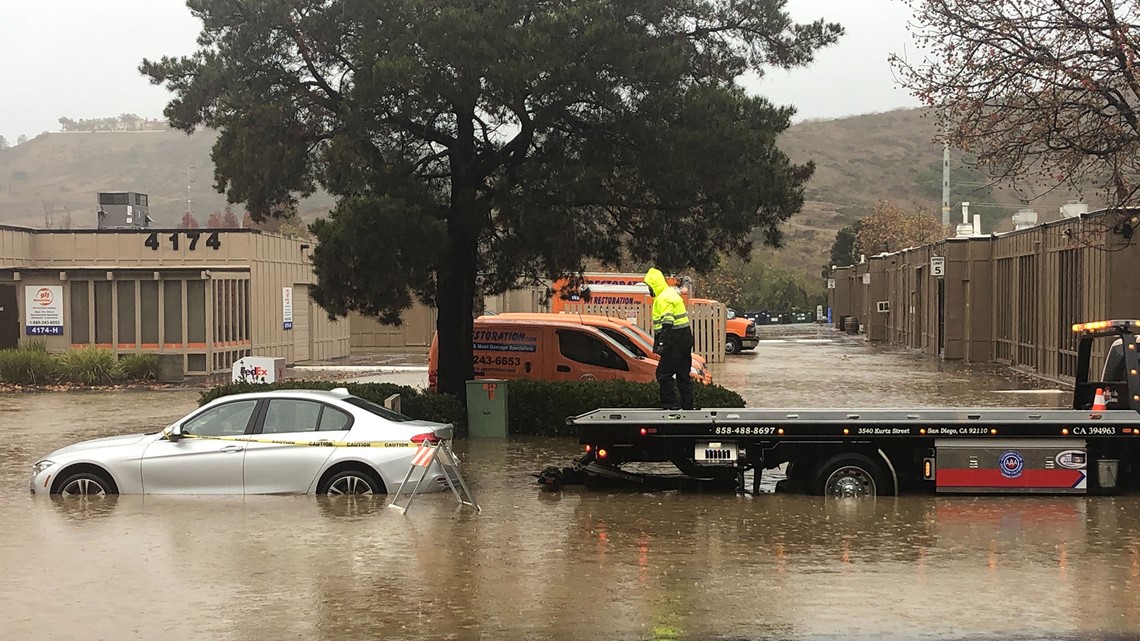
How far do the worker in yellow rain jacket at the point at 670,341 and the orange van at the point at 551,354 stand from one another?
23.0 feet

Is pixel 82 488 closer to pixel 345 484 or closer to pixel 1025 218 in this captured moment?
pixel 345 484

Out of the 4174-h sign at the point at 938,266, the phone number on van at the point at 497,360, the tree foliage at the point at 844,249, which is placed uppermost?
the tree foliage at the point at 844,249

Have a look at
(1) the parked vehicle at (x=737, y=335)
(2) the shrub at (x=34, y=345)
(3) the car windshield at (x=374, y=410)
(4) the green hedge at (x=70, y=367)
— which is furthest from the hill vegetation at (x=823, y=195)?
(3) the car windshield at (x=374, y=410)

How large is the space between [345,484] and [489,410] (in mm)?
6032

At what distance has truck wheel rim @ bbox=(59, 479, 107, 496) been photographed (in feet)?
45.8

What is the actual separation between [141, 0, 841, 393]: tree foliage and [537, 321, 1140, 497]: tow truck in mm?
5633

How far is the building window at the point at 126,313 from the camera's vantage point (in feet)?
106

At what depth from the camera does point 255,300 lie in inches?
1366

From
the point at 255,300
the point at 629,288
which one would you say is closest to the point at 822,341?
the point at 629,288

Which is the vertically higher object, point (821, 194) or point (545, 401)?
point (821, 194)

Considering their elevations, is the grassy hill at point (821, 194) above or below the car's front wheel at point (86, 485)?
above

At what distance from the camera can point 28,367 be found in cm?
2992

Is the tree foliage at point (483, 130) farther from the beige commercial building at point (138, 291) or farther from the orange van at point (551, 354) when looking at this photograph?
the beige commercial building at point (138, 291)

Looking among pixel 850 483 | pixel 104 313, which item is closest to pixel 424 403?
pixel 850 483
